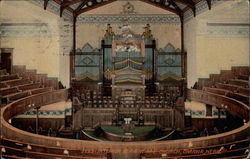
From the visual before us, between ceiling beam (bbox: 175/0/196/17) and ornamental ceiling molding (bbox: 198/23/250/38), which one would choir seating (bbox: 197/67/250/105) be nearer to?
ornamental ceiling molding (bbox: 198/23/250/38)

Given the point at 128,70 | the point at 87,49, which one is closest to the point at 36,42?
the point at 87,49

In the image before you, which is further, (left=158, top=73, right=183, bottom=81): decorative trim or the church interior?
(left=158, top=73, right=183, bottom=81): decorative trim

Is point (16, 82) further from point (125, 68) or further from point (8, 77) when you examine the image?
point (125, 68)

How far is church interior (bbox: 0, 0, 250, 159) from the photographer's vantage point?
1130 centimetres

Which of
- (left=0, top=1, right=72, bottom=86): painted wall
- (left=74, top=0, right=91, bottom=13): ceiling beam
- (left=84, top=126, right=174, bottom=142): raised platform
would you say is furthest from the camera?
(left=74, top=0, right=91, bottom=13): ceiling beam

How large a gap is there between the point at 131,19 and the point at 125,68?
286cm

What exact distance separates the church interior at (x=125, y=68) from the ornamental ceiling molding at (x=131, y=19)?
0.05m

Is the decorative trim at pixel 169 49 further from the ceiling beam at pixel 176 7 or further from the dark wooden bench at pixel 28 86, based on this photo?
the dark wooden bench at pixel 28 86

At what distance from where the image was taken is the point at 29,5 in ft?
35.0

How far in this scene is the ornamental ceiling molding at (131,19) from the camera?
15.7 m

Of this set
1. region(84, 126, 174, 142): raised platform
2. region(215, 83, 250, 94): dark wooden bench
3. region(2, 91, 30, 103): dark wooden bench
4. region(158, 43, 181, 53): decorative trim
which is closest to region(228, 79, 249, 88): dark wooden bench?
region(215, 83, 250, 94): dark wooden bench

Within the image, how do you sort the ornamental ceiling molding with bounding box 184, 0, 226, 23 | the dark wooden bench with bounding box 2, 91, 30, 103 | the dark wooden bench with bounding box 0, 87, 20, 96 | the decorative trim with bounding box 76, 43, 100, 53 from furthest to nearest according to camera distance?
the decorative trim with bounding box 76, 43, 100, 53 → the ornamental ceiling molding with bounding box 184, 0, 226, 23 → the dark wooden bench with bounding box 0, 87, 20, 96 → the dark wooden bench with bounding box 2, 91, 30, 103

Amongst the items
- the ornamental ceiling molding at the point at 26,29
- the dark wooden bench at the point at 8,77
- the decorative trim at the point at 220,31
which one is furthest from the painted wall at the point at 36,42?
the decorative trim at the point at 220,31

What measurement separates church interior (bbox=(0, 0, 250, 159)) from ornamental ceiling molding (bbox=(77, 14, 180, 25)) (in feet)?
0.18
